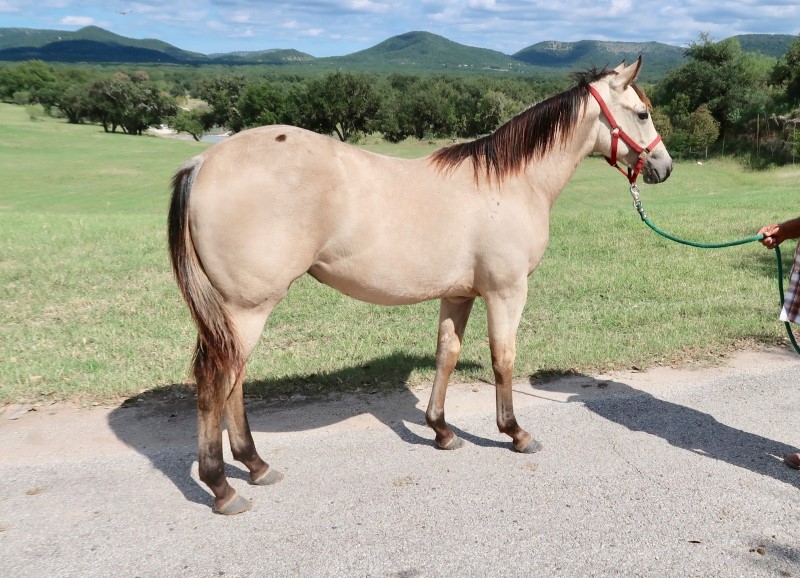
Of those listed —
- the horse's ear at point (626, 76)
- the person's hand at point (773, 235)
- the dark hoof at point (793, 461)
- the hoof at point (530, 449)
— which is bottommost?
the hoof at point (530, 449)

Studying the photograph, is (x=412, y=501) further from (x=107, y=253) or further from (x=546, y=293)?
(x=107, y=253)

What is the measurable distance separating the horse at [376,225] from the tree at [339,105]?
196 ft

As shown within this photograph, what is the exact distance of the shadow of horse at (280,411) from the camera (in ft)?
14.3

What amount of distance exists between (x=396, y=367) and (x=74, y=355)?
9.79 feet

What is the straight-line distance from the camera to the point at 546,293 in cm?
816

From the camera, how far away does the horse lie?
11.8 feet

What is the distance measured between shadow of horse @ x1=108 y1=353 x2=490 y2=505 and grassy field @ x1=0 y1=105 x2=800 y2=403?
0.11ft

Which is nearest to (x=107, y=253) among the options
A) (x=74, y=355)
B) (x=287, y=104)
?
(x=74, y=355)

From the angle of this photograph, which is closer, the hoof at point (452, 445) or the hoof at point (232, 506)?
the hoof at point (232, 506)

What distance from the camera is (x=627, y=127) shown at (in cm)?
436

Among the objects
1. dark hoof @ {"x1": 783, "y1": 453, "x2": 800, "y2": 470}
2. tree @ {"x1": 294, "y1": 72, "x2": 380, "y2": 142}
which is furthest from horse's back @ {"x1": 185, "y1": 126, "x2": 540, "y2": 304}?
tree @ {"x1": 294, "y1": 72, "x2": 380, "y2": 142}

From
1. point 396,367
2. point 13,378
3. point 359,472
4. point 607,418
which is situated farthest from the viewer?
point 396,367

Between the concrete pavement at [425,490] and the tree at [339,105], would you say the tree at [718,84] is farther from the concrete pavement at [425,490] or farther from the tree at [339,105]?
the concrete pavement at [425,490]

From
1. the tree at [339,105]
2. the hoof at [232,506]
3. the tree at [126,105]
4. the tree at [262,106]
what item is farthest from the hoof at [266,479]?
the tree at [126,105]
